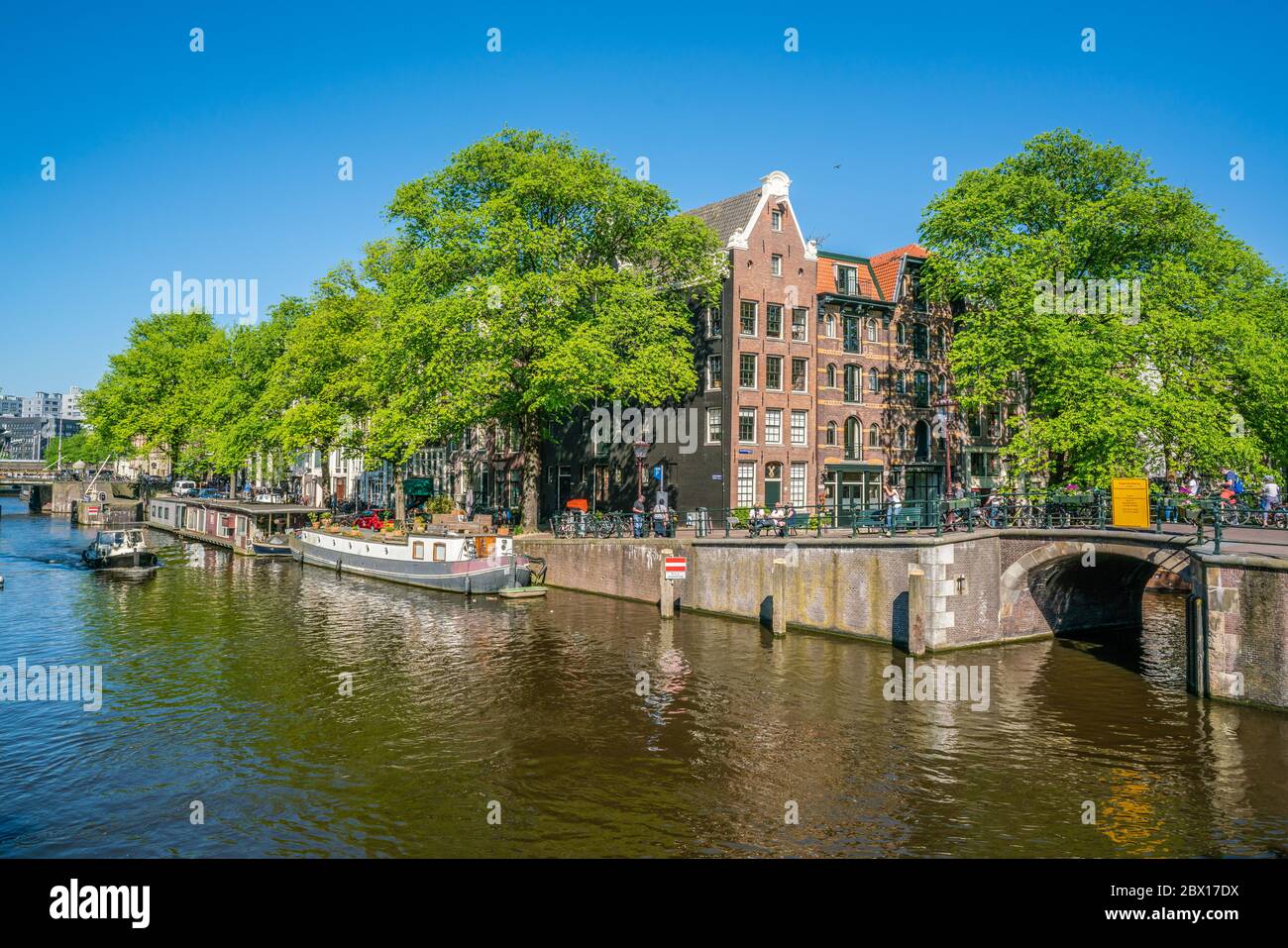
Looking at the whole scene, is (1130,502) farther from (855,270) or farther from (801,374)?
(855,270)

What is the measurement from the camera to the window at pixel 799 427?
46188 millimetres

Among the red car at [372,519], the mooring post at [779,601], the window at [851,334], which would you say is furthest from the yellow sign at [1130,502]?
the red car at [372,519]

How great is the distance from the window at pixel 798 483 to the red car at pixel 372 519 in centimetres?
2439

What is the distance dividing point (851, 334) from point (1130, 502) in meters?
25.1

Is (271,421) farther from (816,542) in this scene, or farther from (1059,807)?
(1059,807)

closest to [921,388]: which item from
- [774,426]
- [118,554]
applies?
[774,426]

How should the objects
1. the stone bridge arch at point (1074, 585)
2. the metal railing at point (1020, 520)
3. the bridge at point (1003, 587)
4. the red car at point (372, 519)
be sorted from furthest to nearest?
the red car at point (372, 519) < the stone bridge arch at point (1074, 585) < the metal railing at point (1020, 520) < the bridge at point (1003, 587)

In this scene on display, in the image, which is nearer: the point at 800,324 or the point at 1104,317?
the point at 1104,317

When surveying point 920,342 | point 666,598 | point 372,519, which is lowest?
point 666,598

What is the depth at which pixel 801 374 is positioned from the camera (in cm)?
4634

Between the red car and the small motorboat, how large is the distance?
1167 centimetres

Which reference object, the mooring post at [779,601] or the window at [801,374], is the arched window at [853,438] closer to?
the window at [801,374]

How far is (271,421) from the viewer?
57.2 meters
